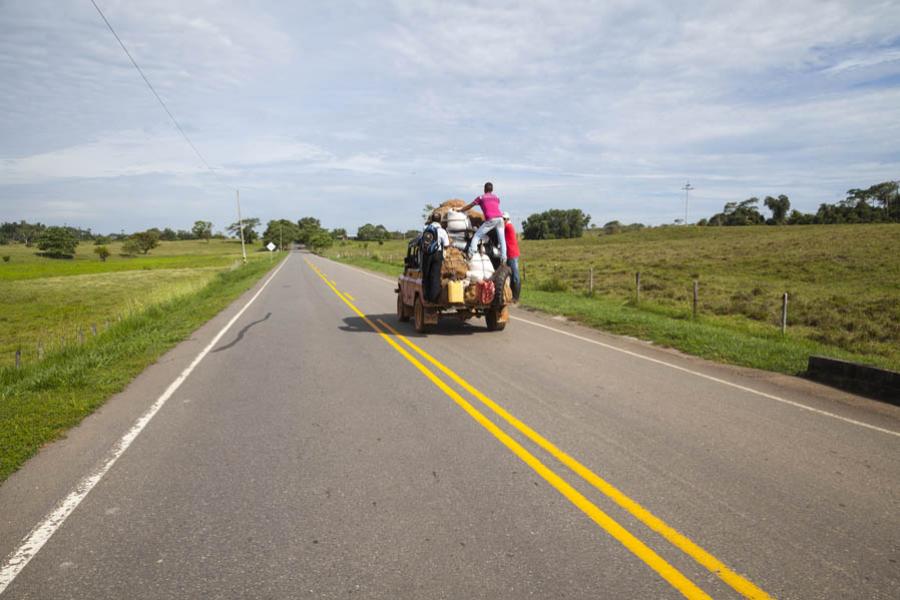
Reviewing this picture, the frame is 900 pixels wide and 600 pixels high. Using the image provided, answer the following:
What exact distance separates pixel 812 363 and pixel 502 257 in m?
5.63

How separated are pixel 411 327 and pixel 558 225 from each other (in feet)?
436

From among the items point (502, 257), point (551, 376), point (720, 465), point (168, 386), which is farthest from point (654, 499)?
point (502, 257)

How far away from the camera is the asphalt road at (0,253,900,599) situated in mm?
3037

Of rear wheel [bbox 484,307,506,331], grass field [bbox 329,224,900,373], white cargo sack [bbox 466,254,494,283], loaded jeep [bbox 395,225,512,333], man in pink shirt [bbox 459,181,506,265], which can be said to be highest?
man in pink shirt [bbox 459,181,506,265]

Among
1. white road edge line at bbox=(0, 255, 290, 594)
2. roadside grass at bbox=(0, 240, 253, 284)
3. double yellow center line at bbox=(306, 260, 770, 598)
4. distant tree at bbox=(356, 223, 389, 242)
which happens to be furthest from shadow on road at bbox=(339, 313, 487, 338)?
distant tree at bbox=(356, 223, 389, 242)

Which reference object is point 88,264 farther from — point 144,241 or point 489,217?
point 489,217

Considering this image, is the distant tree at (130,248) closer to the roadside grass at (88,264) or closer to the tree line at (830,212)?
the roadside grass at (88,264)

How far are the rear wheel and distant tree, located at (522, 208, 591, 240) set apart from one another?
5095 inches

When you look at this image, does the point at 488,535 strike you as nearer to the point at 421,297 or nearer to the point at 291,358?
the point at 291,358

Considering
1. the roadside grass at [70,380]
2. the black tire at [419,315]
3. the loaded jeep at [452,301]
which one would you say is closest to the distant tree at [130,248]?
the roadside grass at [70,380]

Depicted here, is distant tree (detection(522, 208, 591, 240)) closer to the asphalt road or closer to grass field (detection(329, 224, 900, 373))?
grass field (detection(329, 224, 900, 373))

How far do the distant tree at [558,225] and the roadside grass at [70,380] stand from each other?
425 feet

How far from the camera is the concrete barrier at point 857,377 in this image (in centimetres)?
675

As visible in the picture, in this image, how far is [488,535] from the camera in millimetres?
3451
